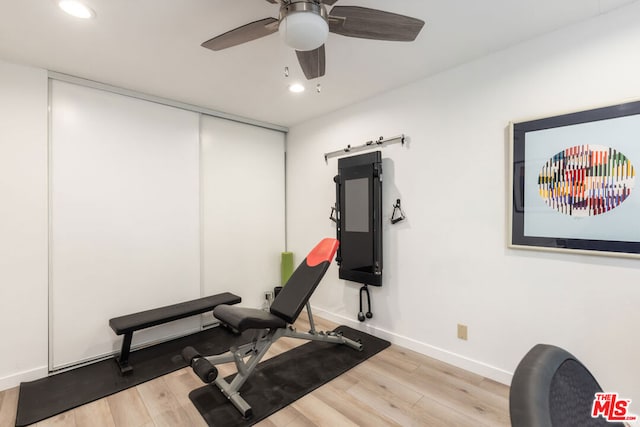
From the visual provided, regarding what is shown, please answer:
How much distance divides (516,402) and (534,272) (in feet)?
6.36

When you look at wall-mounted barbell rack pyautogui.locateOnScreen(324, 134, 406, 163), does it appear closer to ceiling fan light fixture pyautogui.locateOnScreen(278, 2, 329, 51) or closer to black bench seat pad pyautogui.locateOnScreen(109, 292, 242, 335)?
ceiling fan light fixture pyautogui.locateOnScreen(278, 2, 329, 51)

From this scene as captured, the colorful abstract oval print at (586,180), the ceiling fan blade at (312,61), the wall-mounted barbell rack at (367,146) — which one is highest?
the ceiling fan blade at (312,61)

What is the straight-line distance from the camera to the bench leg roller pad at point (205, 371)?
180 centimetres

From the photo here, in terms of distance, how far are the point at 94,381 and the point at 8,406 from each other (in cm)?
45

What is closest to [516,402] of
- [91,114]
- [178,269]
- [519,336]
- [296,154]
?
[519,336]

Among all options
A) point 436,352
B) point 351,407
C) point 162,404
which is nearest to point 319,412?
point 351,407

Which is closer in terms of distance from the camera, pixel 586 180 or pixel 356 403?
pixel 586 180

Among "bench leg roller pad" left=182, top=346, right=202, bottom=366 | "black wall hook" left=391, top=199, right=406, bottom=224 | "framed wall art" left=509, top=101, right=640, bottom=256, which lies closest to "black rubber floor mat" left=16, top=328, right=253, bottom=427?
"bench leg roller pad" left=182, top=346, right=202, bottom=366

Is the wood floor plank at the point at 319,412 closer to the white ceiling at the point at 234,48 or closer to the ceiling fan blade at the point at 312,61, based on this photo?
the ceiling fan blade at the point at 312,61

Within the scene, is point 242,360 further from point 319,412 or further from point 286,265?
point 286,265

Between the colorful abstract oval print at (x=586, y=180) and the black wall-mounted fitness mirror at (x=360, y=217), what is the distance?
1.31 m

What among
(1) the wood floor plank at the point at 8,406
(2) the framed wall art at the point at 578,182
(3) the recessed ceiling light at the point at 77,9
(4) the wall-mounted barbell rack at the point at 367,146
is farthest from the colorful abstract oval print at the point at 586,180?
(1) the wood floor plank at the point at 8,406

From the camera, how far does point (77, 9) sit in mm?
1634

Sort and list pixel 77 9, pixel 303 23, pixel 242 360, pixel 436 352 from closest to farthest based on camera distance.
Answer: pixel 303 23
pixel 77 9
pixel 242 360
pixel 436 352
